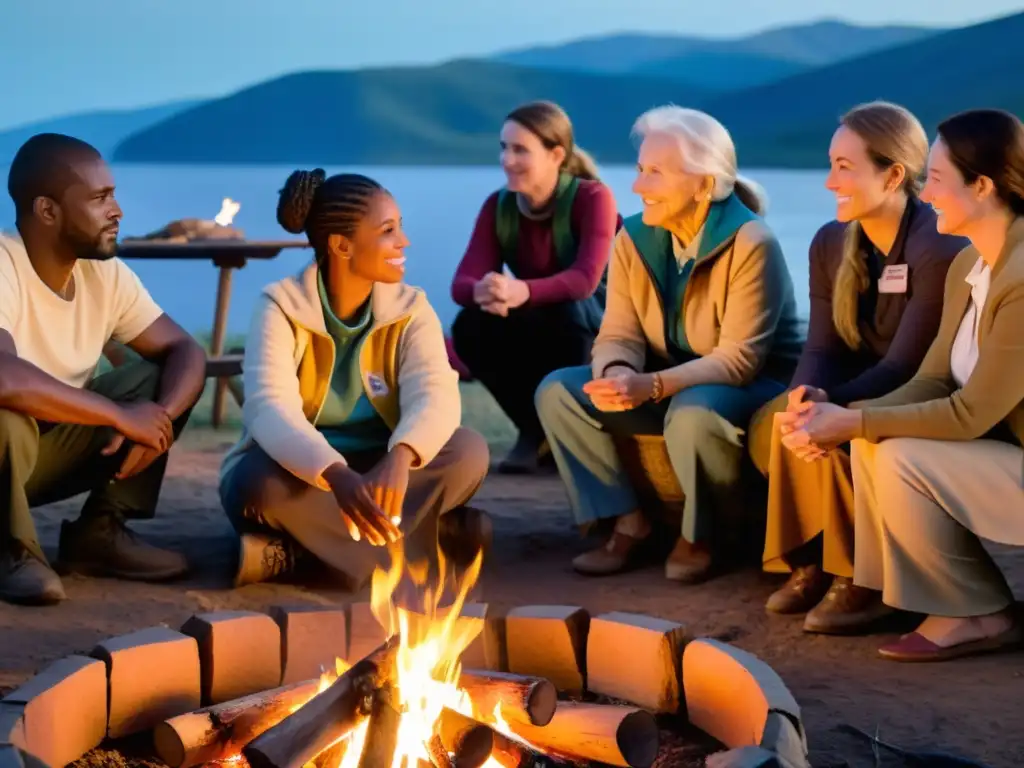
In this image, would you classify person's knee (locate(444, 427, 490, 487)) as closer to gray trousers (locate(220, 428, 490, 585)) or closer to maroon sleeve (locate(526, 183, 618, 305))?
gray trousers (locate(220, 428, 490, 585))

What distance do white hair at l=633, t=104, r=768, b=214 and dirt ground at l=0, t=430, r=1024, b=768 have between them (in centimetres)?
125

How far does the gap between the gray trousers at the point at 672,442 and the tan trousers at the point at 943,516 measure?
60cm

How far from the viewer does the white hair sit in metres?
4.25

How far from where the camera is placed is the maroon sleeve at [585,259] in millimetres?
5289

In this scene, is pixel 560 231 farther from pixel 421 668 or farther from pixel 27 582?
pixel 421 668

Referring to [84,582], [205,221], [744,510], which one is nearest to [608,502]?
[744,510]

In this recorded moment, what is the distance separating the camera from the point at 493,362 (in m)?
5.63

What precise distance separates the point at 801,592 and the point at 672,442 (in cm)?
58

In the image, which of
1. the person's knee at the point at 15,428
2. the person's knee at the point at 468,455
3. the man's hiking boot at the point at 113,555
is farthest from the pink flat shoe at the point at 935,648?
the person's knee at the point at 15,428

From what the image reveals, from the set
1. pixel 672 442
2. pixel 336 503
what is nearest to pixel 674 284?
pixel 672 442

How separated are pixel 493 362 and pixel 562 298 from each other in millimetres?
477

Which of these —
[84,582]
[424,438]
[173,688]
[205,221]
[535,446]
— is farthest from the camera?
[205,221]

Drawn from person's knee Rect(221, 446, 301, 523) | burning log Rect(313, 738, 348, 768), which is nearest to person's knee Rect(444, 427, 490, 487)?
person's knee Rect(221, 446, 301, 523)

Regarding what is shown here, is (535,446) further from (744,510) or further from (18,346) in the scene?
(18,346)
